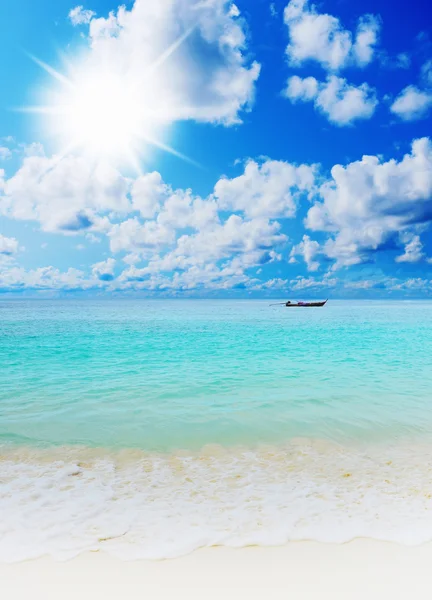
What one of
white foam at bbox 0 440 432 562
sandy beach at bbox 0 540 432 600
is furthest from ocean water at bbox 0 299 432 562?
sandy beach at bbox 0 540 432 600

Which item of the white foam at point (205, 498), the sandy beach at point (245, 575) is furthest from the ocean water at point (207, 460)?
the sandy beach at point (245, 575)

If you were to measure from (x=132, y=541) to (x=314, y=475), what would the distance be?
3.68 metres

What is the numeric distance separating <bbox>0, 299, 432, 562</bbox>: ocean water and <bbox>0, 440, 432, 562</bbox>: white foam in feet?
0.09

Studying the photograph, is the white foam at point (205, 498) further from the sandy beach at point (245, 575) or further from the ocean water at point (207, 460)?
the sandy beach at point (245, 575)

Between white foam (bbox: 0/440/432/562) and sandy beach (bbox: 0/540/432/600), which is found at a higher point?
sandy beach (bbox: 0/540/432/600)

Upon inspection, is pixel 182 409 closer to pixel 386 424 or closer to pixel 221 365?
A: pixel 386 424

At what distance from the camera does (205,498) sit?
6266 mm

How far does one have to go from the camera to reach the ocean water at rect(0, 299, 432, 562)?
5.23 meters

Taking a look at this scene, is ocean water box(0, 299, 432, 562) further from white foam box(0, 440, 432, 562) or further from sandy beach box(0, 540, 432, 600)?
sandy beach box(0, 540, 432, 600)

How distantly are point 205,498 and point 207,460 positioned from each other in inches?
66.1

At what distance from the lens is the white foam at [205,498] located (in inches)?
198

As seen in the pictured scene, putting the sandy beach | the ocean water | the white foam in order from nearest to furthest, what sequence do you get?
the sandy beach → the white foam → the ocean water

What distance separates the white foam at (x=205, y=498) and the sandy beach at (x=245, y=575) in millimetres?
229

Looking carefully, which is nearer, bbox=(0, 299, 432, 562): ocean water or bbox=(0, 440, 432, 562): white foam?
bbox=(0, 440, 432, 562): white foam
